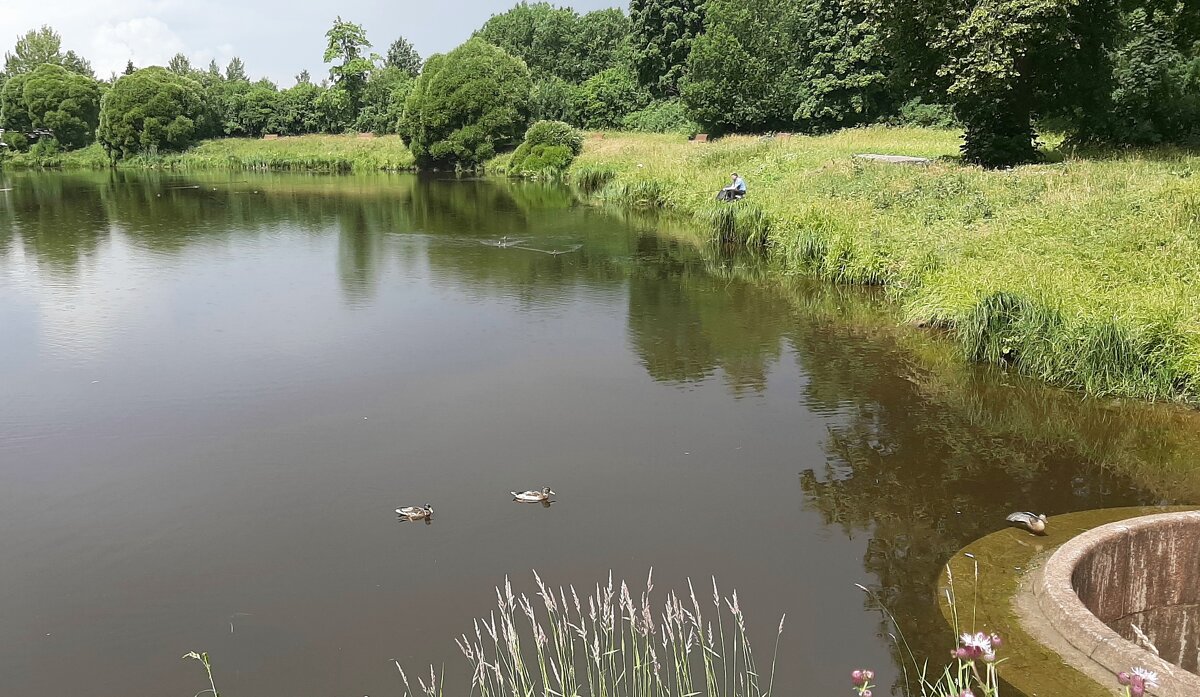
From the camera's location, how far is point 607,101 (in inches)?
2343

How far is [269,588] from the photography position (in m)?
6.50

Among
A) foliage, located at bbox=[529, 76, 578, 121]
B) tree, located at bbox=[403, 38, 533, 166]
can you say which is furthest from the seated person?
foliage, located at bbox=[529, 76, 578, 121]

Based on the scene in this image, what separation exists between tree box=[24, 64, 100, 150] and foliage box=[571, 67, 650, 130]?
36.1 metres

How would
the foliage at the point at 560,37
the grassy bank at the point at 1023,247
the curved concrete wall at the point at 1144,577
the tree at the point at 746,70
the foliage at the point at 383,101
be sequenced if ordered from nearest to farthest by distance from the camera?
the curved concrete wall at the point at 1144,577 → the grassy bank at the point at 1023,247 → the tree at the point at 746,70 → the foliage at the point at 383,101 → the foliage at the point at 560,37

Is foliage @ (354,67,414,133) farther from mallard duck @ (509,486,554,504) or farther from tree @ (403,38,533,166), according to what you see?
mallard duck @ (509,486,554,504)

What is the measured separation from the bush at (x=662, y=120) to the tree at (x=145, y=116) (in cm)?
2955

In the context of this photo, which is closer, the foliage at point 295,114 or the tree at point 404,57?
the foliage at point 295,114

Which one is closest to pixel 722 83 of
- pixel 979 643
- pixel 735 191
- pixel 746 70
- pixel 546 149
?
pixel 746 70

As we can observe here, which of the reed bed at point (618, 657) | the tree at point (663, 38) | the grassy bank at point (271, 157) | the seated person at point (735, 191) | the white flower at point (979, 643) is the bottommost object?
the reed bed at point (618, 657)

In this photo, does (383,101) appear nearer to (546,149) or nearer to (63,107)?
(63,107)

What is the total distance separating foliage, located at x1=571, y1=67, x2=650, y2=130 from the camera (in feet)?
192

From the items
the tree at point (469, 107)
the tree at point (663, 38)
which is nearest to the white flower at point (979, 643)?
the tree at point (469, 107)

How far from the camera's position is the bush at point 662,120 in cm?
5067

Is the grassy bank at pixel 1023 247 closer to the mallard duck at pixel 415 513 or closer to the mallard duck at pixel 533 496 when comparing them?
the mallard duck at pixel 533 496
